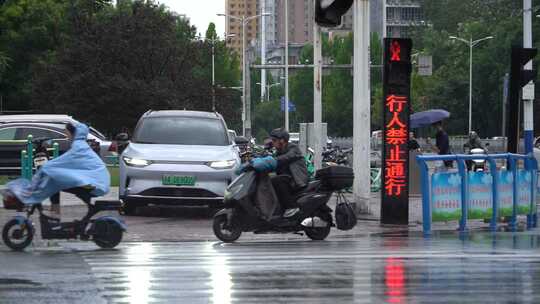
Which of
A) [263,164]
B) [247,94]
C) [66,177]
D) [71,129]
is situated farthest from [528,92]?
[247,94]

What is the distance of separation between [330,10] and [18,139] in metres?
16.7

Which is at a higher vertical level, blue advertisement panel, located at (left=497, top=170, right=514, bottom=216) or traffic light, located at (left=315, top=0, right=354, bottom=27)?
traffic light, located at (left=315, top=0, right=354, bottom=27)

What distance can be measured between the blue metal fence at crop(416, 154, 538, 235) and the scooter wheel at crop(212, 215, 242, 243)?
10.8 feet

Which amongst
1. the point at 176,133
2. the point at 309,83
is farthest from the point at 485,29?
the point at 176,133

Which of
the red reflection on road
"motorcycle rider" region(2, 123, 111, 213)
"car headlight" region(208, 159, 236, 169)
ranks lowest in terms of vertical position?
the red reflection on road

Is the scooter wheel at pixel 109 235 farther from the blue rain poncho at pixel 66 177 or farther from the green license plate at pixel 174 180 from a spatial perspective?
the green license plate at pixel 174 180

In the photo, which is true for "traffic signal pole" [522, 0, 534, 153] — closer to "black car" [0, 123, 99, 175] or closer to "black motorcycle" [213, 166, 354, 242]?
"black car" [0, 123, 99, 175]

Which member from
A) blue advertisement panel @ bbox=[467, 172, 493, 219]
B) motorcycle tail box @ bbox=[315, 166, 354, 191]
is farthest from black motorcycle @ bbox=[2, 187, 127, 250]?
blue advertisement panel @ bbox=[467, 172, 493, 219]

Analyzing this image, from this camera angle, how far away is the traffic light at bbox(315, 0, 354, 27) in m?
18.6

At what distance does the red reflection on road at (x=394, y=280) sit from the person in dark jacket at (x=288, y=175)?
313 centimetres

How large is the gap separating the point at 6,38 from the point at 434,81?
4756 cm

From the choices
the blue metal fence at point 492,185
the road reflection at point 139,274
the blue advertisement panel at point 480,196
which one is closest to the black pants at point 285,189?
the road reflection at point 139,274

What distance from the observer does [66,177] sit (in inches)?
554

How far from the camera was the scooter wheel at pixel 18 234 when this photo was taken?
45.8ft
